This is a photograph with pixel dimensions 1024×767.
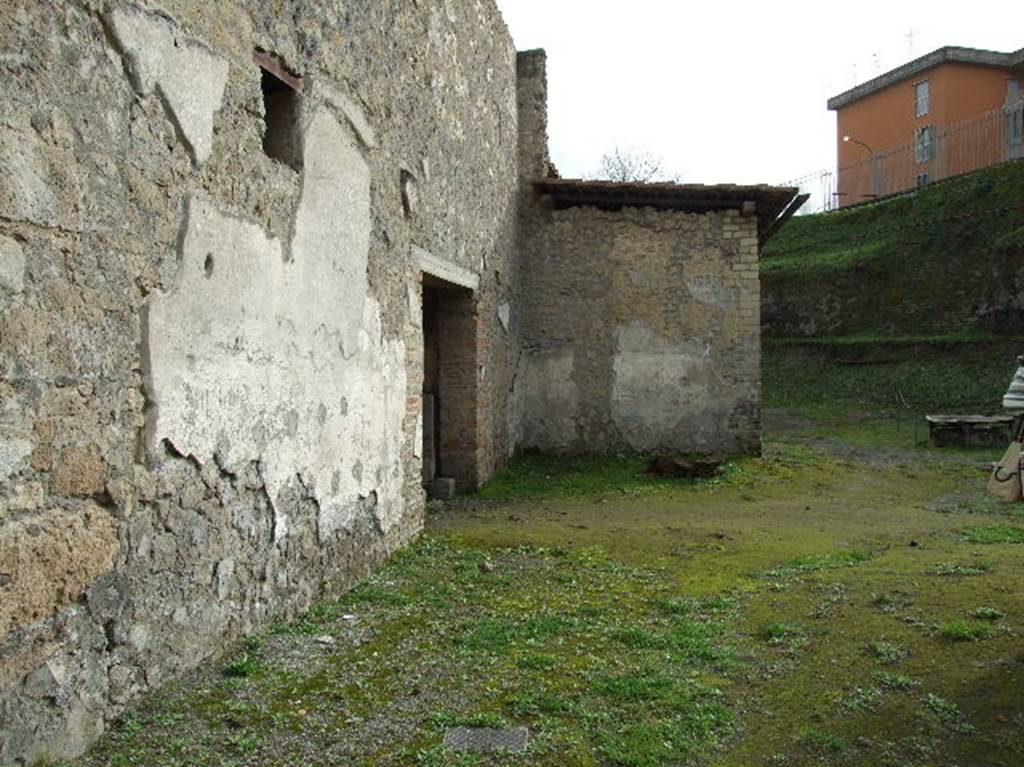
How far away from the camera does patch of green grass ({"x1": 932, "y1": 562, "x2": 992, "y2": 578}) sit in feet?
17.2

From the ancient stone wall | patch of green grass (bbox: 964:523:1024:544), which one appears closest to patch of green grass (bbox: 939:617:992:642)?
patch of green grass (bbox: 964:523:1024:544)

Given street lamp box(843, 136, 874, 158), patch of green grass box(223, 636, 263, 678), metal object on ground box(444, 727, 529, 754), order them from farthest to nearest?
street lamp box(843, 136, 874, 158)
patch of green grass box(223, 636, 263, 678)
metal object on ground box(444, 727, 529, 754)

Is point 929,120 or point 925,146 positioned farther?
point 929,120

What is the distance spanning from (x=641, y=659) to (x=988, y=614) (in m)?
1.76

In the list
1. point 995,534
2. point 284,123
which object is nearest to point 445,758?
point 284,123

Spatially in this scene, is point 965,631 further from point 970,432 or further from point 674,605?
point 970,432

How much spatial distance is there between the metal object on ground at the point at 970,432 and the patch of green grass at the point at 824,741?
449 inches

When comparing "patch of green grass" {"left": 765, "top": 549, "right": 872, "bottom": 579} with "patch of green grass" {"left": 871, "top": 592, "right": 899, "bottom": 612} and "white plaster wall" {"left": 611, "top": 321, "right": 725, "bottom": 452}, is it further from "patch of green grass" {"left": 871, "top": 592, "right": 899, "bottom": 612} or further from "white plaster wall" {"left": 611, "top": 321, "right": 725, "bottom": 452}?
"white plaster wall" {"left": 611, "top": 321, "right": 725, "bottom": 452}

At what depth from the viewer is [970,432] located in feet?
43.2

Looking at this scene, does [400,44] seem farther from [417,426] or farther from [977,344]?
[977,344]

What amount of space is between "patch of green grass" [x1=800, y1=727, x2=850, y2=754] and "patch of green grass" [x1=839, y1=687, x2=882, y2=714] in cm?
26

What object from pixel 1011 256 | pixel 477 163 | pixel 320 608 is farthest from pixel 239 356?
pixel 1011 256

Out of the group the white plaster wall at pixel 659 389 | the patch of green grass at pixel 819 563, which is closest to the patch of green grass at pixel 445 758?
the patch of green grass at pixel 819 563

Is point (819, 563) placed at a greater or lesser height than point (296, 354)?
lesser
